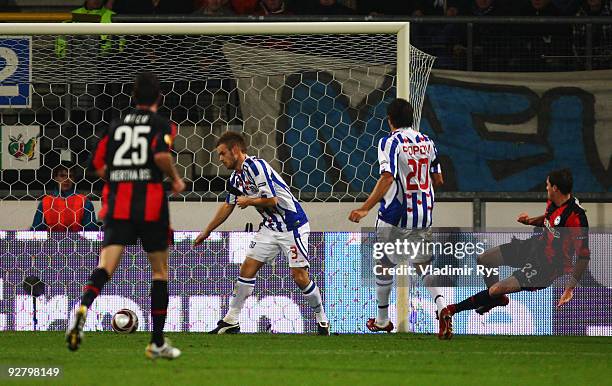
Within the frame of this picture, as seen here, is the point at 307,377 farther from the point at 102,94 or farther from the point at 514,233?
the point at 102,94

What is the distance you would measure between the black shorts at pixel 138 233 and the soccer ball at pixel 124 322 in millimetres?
3293

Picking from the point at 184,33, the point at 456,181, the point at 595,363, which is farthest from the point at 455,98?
the point at 595,363

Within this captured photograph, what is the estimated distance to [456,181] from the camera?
13352mm

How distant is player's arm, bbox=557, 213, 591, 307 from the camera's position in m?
10.5

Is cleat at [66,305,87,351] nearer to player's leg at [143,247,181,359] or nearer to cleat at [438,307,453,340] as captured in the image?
player's leg at [143,247,181,359]

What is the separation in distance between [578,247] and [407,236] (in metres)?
1.46

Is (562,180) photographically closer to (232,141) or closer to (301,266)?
(301,266)

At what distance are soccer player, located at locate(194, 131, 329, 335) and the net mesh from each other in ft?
6.70

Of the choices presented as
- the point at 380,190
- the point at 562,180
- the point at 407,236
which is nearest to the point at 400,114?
the point at 380,190

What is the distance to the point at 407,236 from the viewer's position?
34.6ft

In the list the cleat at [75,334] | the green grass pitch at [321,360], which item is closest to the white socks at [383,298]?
the green grass pitch at [321,360]

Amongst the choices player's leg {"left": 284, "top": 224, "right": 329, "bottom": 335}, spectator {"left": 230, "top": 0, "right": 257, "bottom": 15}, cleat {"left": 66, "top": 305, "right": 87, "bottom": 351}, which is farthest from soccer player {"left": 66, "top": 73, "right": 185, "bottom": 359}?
spectator {"left": 230, "top": 0, "right": 257, "bottom": 15}

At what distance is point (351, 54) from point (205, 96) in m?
1.53

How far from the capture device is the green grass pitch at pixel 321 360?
6887 mm
